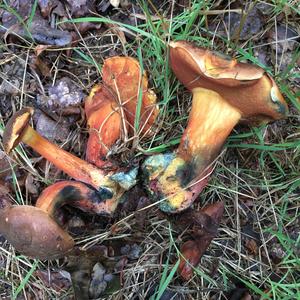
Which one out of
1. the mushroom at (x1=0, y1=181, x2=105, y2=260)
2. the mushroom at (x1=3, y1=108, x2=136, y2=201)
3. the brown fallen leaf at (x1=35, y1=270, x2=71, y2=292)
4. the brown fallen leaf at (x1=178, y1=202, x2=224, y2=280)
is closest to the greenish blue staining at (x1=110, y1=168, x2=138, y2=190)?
the mushroom at (x1=3, y1=108, x2=136, y2=201)

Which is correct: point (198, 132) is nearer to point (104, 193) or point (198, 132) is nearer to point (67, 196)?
point (104, 193)

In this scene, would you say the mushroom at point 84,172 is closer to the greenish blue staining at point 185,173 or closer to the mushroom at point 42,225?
the mushroom at point 42,225

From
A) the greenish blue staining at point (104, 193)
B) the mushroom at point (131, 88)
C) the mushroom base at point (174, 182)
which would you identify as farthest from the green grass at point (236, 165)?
the greenish blue staining at point (104, 193)

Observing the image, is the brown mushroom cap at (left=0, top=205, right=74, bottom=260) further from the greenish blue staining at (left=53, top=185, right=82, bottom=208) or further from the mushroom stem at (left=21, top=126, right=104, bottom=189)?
the mushroom stem at (left=21, top=126, right=104, bottom=189)

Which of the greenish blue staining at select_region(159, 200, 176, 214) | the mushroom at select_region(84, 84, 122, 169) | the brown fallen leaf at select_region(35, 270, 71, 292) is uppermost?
the mushroom at select_region(84, 84, 122, 169)

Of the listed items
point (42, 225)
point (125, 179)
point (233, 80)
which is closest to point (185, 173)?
point (125, 179)

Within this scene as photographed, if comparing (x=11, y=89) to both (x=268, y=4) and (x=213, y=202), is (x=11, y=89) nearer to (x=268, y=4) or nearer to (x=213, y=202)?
(x=213, y=202)
